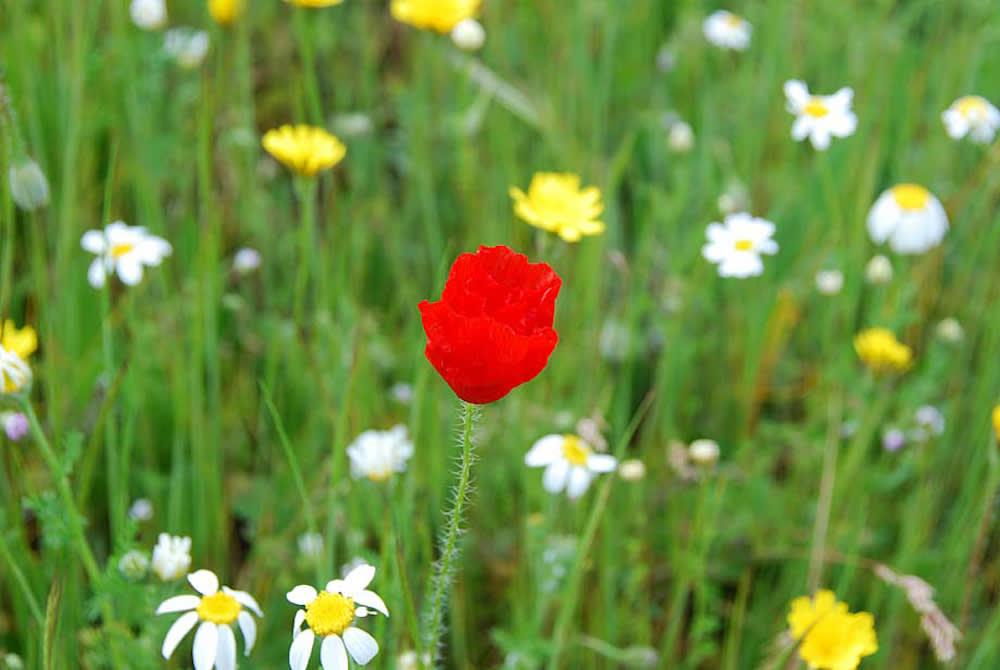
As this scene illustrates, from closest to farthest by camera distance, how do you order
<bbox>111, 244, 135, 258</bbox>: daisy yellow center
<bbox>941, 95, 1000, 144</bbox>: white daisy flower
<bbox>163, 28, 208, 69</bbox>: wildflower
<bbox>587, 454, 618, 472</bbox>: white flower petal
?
<bbox>587, 454, 618, 472</bbox>: white flower petal
<bbox>111, 244, 135, 258</bbox>: daisy yellow center
<bbox>941, 95, 1000, 144</bbox>: white daisy flower
<bbox>163, 28, 208, 69</bbox>: wildflower

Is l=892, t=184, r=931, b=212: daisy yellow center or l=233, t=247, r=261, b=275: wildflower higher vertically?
l=892, t=184, r=931, b=212: daisy yellow center

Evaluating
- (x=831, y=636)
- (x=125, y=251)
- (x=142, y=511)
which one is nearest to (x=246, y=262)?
(x=125, y=251)

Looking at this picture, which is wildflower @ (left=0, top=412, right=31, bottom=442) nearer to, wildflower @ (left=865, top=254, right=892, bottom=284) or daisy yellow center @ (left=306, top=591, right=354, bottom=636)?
daisy yellow center @ (left=306, top=591, right=354, bottom=636)

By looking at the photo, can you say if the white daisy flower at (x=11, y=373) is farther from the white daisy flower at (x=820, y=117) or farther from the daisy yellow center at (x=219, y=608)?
the white daisy flower at (x=820, y=117)

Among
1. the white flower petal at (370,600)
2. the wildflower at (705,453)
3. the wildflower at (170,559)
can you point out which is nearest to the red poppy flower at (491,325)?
the white flower petal at (370,600)

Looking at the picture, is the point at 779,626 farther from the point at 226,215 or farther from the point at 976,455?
the point at 226,215

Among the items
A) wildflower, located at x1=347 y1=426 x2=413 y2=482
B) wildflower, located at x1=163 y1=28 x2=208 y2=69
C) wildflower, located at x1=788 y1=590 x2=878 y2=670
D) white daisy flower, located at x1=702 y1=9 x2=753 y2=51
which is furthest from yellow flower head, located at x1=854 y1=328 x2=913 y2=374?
wildflower, located at x1=163 y1=28 x2=208 y2=69

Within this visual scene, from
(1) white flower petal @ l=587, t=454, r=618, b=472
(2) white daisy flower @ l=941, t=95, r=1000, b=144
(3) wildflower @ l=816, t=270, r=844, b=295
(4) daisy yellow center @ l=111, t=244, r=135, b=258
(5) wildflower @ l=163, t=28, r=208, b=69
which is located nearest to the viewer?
(1) white flower petal @ l=587, t=454, r=618, b=472

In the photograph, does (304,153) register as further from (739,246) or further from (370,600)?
(370,600)
